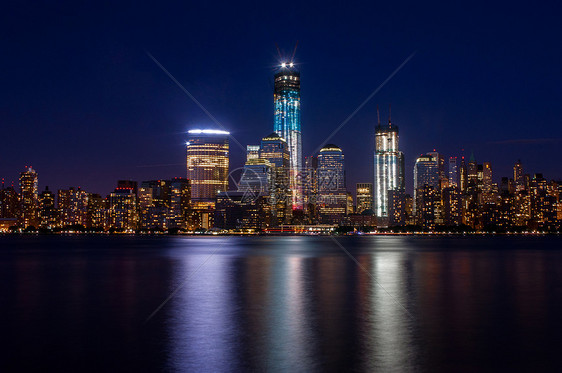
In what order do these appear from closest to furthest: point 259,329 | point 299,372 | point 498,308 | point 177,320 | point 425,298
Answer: point 299,372
point 259,329
point 177,320
point 498,308
point 425,298

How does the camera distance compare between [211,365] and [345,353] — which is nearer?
[211,365]

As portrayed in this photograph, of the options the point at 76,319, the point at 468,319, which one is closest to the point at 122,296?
the point at 76,319

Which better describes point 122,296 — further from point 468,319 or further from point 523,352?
point 523,352

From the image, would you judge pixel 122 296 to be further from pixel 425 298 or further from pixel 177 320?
pixel 425 298

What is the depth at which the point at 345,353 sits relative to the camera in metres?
19.8

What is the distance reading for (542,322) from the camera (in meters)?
27.4

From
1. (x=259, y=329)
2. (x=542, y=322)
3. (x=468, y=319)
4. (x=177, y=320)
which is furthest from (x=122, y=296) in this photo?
(x=542, y=322)

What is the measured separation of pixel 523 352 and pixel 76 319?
19978mm

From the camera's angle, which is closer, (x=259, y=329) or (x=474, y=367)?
(x=474, y=367)

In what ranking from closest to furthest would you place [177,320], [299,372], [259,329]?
[299,372] < [259,329] < [177,320]

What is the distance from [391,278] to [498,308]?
19.4m

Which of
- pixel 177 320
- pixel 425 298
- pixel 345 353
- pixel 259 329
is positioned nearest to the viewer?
pixel 345 353

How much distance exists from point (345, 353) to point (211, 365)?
464cm

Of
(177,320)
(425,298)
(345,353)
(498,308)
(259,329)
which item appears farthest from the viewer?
(425,298)
